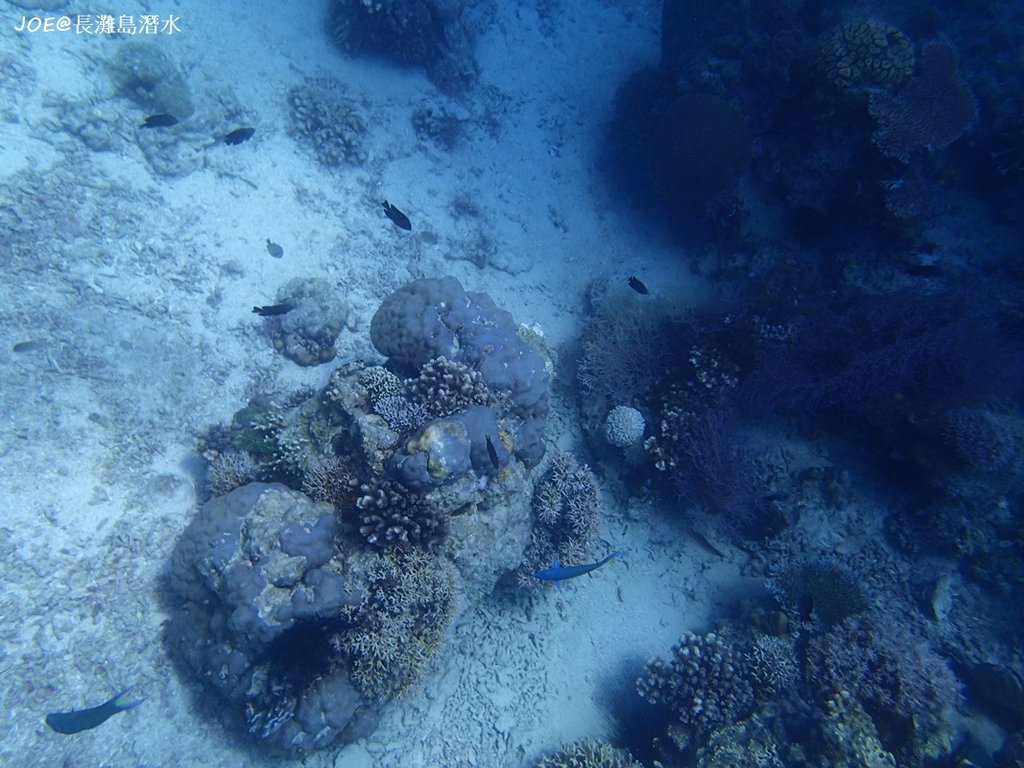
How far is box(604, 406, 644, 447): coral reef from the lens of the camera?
283 inches

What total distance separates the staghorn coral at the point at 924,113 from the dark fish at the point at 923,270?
173cm

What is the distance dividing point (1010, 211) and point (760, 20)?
5800 millimetres

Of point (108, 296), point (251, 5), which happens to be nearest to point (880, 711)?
point (108, 296)

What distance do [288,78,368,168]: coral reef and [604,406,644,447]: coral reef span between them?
6.82m

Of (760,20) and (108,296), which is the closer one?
(108,296)

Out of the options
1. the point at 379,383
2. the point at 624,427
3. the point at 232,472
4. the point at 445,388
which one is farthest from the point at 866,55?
the point at 232,472

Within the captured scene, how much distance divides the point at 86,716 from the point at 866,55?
43.0 feet

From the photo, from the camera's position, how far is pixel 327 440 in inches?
212

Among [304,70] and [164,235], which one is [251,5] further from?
[164,235]

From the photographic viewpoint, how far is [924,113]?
25.8 ft

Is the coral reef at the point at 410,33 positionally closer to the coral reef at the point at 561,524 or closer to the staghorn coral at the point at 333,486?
the coral reef at the point at 561,524

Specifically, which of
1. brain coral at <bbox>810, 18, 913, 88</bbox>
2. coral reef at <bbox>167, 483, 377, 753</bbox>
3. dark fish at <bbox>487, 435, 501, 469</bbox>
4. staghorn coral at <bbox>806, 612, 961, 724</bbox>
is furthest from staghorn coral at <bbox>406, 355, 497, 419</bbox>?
brain coral at <bbox>810, 18, 913, 88</bbox>

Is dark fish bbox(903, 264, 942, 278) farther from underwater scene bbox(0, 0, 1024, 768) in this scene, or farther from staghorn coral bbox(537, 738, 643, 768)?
staghorn coral bbox(537, 738, 643, 768)

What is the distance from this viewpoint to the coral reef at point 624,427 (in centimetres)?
720
